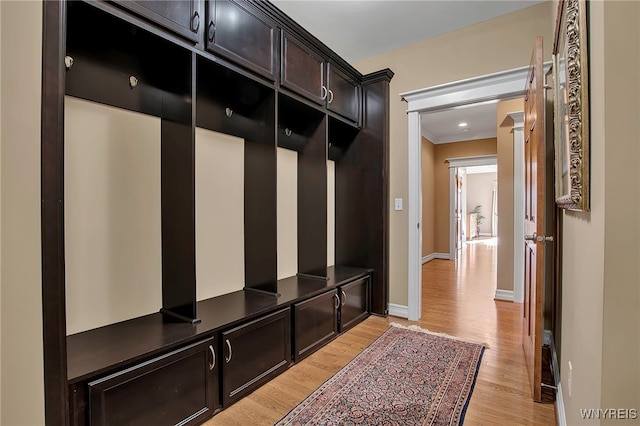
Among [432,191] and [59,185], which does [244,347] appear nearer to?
[59,185]

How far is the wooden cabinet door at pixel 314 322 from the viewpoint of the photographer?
7.77ft

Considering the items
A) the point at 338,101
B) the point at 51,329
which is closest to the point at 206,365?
the point at 51,329

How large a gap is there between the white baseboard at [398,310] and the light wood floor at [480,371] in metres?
0.08

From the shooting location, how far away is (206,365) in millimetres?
1722

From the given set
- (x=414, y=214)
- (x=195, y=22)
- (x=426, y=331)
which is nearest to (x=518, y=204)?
(x=414, y=214)

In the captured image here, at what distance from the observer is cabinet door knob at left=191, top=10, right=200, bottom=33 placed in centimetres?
172

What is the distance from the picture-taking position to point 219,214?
238 centimetres

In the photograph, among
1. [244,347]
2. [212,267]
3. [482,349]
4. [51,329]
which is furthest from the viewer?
[482,349]

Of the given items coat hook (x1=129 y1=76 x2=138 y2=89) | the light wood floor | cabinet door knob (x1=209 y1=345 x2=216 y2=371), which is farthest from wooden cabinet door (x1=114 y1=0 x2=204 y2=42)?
the light wood floor

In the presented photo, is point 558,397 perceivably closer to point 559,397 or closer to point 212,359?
point 559,397

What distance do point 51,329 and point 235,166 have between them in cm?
160

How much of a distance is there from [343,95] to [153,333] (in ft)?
8.27

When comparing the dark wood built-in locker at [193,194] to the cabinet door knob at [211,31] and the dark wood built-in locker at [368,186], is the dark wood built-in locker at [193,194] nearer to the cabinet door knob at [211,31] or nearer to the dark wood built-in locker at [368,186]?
the cabinet door knob at [211,31]

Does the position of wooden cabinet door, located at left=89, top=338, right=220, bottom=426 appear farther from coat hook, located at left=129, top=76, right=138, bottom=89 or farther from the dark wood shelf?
coat hook, located at left=129, top=76, right=138, bottom=89
